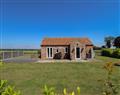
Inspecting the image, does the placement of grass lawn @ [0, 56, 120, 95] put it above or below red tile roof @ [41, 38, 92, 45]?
below

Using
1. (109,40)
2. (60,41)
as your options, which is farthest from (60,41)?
(109,40)

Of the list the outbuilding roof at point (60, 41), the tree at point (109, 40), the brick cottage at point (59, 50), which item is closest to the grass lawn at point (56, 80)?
the brick cottage at point (59, 50)

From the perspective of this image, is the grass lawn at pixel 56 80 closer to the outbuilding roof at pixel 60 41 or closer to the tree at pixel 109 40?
the outbuilding roof at pixel 60 41

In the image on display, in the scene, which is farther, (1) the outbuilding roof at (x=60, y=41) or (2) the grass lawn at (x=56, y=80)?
(1) the outbuilding roof at (x=60, y=41)

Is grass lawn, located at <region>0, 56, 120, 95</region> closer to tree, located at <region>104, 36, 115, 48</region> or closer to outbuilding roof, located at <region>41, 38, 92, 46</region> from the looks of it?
outbuilding roof, located at <region>41, 38, 92, 46</region>

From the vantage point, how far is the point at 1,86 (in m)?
3.25

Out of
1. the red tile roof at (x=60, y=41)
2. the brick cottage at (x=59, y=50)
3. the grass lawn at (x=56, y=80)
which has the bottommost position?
the grass lawn at (x=56, y=80)

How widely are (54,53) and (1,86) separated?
36600mm

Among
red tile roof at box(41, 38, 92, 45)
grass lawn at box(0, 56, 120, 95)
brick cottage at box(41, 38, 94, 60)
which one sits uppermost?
red tile roof at box(41, 38, 92, 45)

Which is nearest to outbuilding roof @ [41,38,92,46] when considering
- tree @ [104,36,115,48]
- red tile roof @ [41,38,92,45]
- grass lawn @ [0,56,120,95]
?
red tile roof @ [41,38,92,45]

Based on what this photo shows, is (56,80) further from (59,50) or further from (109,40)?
(109,40)

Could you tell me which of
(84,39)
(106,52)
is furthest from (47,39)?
(106,52)

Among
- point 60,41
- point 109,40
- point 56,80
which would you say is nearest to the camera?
point 56,80

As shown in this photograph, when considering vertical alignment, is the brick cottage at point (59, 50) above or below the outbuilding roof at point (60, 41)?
below
